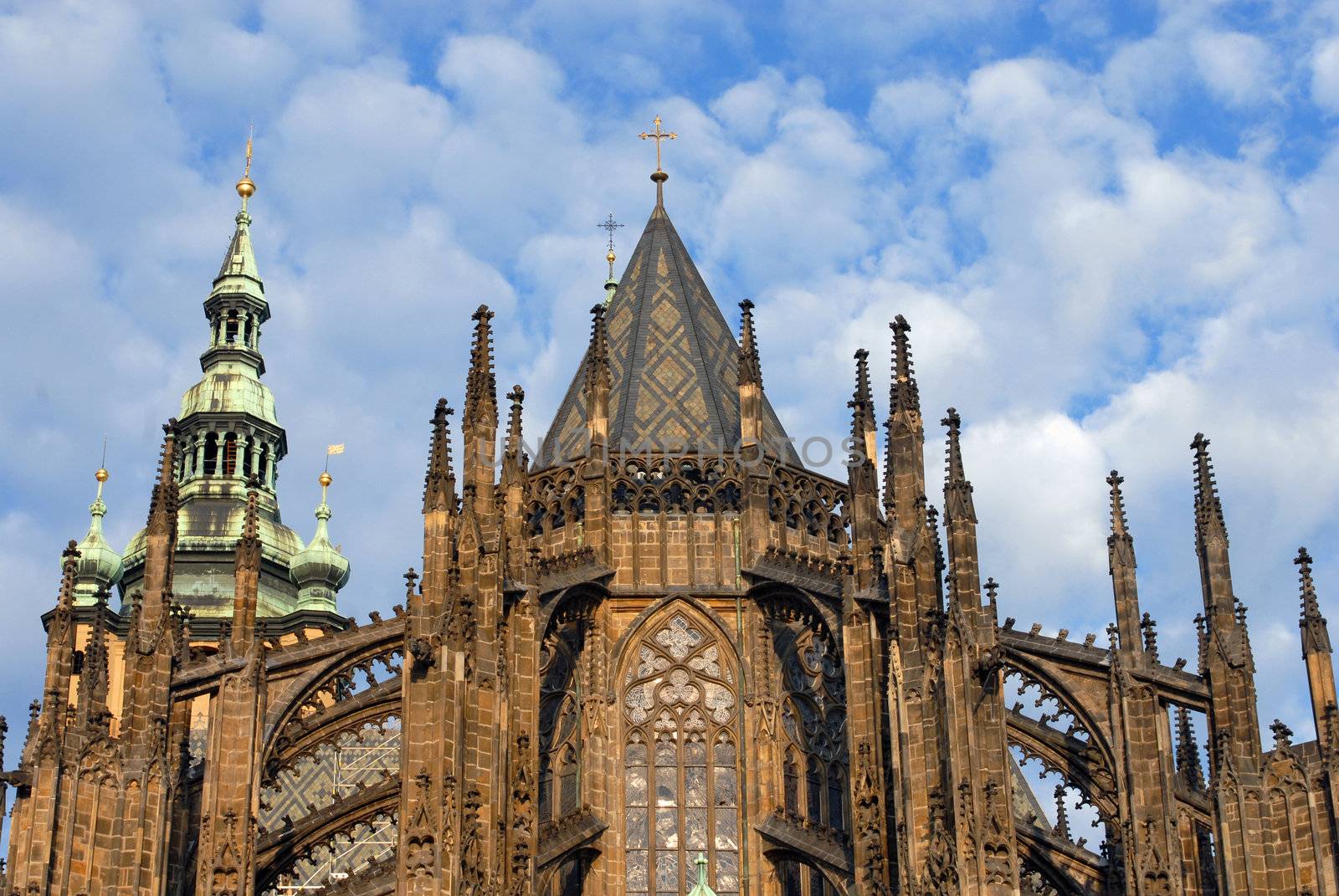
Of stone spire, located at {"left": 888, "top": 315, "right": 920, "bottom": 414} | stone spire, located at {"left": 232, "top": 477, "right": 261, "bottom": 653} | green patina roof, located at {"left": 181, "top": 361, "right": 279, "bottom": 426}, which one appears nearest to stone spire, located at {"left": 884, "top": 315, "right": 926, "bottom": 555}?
stone spire, located at {"left": 888, "top": 315, "right": 920, "bottom": 414}

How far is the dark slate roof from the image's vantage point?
42125 mm

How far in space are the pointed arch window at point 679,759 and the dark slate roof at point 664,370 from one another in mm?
4174

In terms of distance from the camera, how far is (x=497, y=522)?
34.2 metres

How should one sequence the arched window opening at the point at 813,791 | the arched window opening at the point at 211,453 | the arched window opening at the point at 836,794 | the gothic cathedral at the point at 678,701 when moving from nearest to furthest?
1. the gothic cathedral at the point at 678,701
2. the arched window opening at the point at 836,794
3. the arched window opening at the point at 813,791
4. the arched window opening at the point at 211,453

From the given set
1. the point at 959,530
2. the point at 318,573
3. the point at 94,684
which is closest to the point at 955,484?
the point at 959,530

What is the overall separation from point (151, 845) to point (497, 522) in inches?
302

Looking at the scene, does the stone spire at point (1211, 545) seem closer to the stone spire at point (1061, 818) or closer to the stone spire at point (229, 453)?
the stone spire at point (1061, 818)

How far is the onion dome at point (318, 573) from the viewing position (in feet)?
230

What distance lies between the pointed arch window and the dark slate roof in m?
4.17

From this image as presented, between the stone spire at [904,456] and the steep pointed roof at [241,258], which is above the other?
the steep pointed roof at [241,258]

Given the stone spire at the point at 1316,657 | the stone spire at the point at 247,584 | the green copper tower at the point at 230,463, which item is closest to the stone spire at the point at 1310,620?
the stone spire at the point at 1316,657

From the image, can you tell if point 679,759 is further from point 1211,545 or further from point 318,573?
point 318,573

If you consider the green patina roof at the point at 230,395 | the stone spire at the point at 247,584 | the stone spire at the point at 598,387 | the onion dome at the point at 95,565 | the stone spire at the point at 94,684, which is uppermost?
the green patina roof at the point at 230,395

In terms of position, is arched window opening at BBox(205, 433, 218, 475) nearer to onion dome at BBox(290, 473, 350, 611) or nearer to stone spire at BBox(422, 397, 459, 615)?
onion dome at BBox(290, 473, 350, 611)
